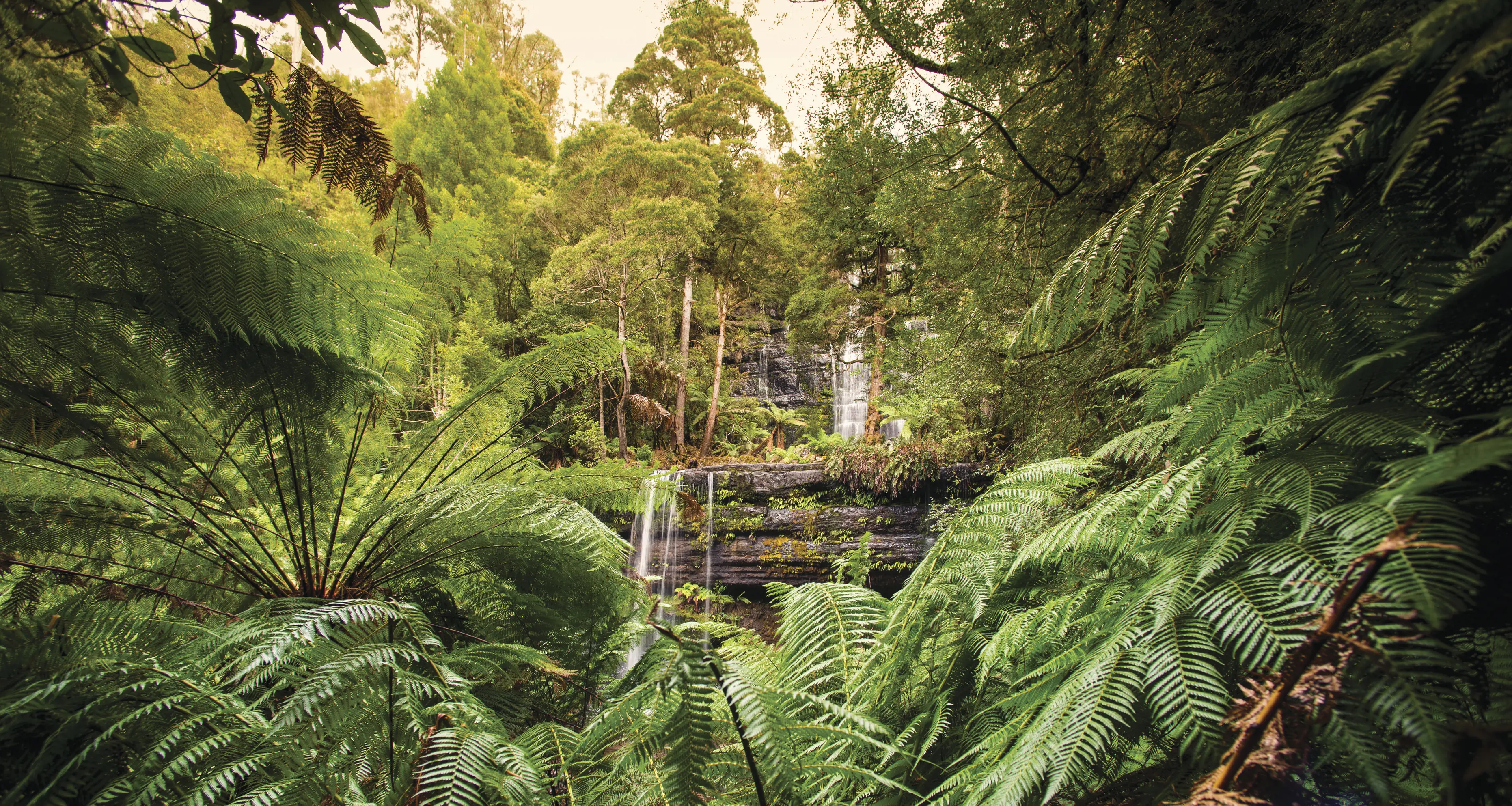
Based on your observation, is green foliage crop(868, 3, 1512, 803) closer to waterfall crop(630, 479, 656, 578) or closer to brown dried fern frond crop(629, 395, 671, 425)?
waterfall crop(630, 479, 656, 578)

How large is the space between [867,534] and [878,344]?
585 cm

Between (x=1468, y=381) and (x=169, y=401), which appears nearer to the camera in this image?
(x=1468, y=381)

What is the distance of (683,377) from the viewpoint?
8.82 m

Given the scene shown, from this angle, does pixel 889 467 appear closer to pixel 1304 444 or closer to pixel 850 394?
pixel 850 394

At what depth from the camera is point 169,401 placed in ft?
5.01

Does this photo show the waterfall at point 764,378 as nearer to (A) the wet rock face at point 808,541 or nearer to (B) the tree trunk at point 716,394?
(B) the tree trunk at point 716,394

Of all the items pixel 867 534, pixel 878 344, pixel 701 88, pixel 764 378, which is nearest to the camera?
pixel 867 534

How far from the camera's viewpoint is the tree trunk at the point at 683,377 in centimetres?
896

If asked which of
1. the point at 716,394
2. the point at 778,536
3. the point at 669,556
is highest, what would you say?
the point at 716,394

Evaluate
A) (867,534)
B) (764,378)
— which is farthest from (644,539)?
(764,378)

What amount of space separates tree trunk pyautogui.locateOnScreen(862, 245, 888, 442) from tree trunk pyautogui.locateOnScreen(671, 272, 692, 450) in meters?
3.02

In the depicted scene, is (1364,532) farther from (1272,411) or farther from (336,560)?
(336,560)

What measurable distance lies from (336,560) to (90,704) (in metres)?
1.39

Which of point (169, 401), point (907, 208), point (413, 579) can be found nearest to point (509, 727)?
point (413, 579)
